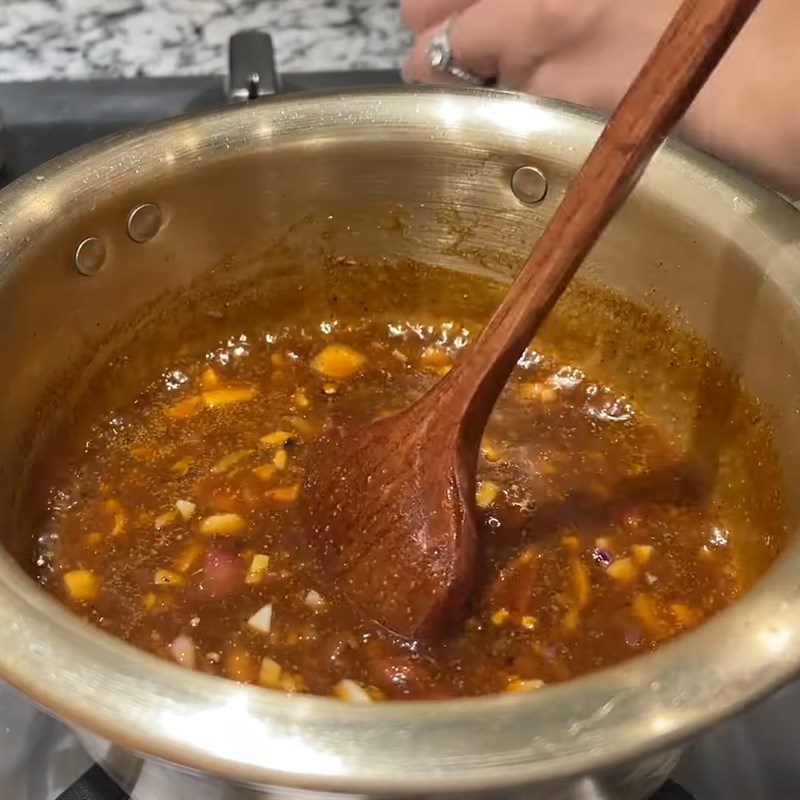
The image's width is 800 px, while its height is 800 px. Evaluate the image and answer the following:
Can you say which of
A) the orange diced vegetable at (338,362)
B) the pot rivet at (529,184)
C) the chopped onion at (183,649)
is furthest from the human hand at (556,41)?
the chopped onion at (183,649)

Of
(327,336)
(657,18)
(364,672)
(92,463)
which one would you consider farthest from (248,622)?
(657,18)

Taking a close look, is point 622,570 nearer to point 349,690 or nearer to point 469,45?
point 349,690

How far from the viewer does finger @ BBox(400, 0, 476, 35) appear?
4.02 feet

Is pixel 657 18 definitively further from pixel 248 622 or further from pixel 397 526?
pixel 248 622

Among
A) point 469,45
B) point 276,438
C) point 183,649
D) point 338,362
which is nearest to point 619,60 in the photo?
point 469,45

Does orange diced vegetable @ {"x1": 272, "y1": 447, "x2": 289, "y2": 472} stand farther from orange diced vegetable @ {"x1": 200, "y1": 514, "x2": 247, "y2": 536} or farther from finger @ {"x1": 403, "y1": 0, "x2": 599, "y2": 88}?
finger @ {"x1": 403, "y1": 0, "x2": 599, "y2": 88}

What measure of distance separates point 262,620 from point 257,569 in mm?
56

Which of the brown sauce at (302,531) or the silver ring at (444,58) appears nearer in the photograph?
the brown sauce at (302,531)

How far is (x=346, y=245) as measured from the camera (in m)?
1.07

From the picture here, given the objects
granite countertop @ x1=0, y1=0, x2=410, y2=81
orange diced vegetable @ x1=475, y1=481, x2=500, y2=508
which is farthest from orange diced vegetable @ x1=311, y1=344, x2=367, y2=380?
granite countertop @ x1=0, y1=0, x2=410, y2=81

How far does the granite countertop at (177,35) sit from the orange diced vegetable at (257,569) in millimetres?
854

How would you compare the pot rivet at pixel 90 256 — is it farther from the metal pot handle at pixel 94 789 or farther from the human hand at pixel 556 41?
the human hand at pixel 556 41

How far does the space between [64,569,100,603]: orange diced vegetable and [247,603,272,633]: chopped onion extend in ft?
0.47

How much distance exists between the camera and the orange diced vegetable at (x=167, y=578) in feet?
2.84
